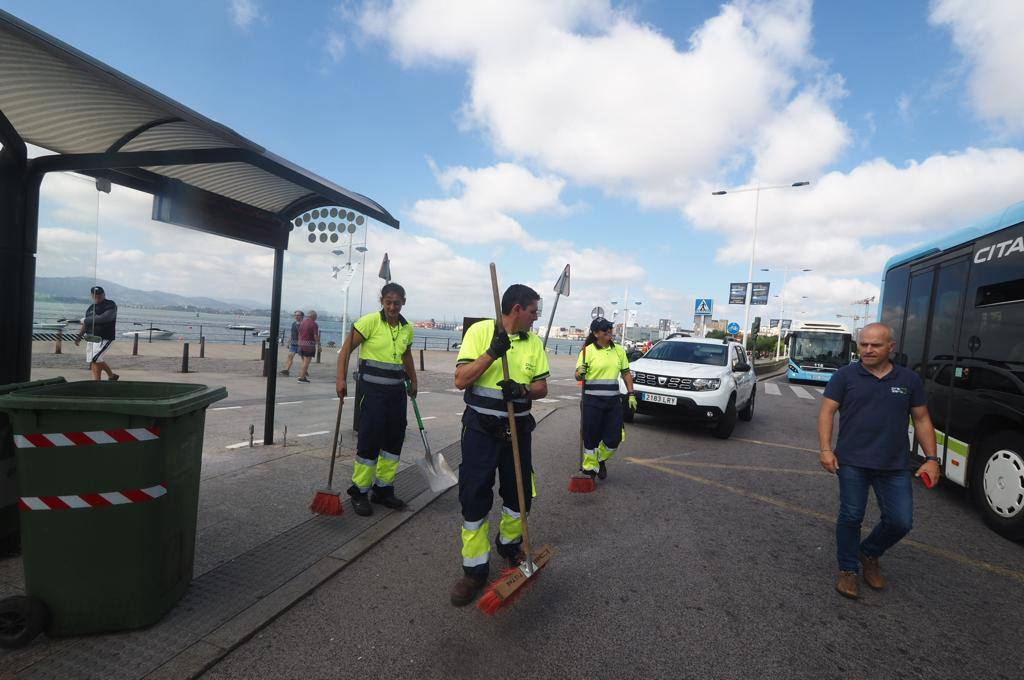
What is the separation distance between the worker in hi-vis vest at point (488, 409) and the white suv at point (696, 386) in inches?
221

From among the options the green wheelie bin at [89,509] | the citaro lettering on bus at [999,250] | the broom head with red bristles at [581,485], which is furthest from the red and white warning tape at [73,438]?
the citaro lettering on bus at [999,250]

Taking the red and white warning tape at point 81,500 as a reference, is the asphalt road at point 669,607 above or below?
below

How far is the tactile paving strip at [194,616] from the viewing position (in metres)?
2.24

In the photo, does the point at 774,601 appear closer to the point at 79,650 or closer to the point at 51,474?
the point at 79,650

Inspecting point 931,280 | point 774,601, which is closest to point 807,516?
point 774,601

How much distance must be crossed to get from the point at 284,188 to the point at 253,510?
10.5 feet

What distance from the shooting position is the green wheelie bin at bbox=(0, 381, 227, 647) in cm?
232

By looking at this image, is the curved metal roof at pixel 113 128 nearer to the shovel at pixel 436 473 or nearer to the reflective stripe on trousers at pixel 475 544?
the shovel at pixel 436 473

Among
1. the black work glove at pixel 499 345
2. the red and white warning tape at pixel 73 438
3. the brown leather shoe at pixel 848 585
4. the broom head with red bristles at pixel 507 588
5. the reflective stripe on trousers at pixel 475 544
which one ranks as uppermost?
the black work glove at pixel 499 345

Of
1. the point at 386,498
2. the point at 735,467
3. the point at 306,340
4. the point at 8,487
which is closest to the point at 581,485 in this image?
the point at 386,498

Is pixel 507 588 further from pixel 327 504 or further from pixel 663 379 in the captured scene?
pixel 663 379

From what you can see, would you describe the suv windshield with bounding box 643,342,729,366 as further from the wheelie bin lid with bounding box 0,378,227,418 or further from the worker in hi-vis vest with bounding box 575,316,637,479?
the wheelie bin lid with bounding box 0,378,227,418

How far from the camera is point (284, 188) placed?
5.33 m

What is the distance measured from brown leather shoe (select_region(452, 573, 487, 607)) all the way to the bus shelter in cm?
310
